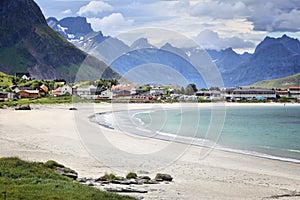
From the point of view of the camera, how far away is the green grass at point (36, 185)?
13945 mm

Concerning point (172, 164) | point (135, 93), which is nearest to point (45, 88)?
point (135, 93)

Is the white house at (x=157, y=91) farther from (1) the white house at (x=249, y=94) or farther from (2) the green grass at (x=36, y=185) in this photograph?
(2) the green grass at (x=36, y=185)

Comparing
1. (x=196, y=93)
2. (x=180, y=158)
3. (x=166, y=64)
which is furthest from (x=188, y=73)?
(x=196, y=93)

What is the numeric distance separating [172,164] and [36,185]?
13703 millimetres

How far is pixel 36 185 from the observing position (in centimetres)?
1539

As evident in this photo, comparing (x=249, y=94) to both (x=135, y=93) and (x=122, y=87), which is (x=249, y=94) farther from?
(x=122, y=87)

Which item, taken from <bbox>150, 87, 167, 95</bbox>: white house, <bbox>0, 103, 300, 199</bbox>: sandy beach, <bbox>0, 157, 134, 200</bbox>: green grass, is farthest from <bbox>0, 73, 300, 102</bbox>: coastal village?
<bbox>0, 157, 134, 200</bbox>: green grass

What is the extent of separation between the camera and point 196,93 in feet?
614

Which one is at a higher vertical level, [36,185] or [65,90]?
[65,90]

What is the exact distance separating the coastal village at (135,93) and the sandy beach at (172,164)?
76394 millimetres

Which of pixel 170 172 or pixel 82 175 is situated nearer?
pixel 82 175

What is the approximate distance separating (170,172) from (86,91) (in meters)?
129

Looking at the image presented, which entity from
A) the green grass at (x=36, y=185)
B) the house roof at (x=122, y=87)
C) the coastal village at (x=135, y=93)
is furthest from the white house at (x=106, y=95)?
the green grass at (x=36, y=185)

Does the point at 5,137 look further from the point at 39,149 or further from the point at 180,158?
the point at 180,158
